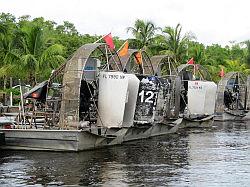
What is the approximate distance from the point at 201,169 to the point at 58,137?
6.13 m

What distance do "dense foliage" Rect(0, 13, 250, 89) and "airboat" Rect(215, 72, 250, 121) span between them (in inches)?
239

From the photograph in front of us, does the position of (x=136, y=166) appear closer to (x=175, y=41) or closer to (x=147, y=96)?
(x=147, y=96)

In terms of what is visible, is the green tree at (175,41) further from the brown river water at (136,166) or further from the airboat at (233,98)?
the brown river water at (136,166)

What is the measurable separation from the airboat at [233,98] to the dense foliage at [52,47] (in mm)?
6076

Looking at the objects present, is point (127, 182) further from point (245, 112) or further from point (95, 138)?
point (245, 112)

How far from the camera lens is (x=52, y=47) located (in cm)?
3694

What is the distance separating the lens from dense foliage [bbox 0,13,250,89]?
36250 mm

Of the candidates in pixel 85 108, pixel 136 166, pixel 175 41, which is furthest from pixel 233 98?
pixel 136 166

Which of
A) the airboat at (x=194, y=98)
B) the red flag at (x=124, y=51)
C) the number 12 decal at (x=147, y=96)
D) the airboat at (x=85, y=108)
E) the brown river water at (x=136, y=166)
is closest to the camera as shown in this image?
the brown river water at (x=136, y=166)

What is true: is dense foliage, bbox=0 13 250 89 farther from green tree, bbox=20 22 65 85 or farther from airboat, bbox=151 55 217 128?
airboat, bbox=151 55 217 128

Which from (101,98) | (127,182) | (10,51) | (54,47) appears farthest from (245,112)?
(127,182)

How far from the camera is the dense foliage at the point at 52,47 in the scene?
3625cm

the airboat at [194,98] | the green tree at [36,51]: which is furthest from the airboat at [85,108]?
the green tree at [36,51]

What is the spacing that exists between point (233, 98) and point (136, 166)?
27.7 meters
